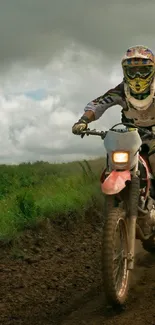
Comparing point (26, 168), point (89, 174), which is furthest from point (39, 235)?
point (26, 168)

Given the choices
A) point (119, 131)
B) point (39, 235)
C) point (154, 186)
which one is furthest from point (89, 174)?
point (119, 131)

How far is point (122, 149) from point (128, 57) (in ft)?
4.56

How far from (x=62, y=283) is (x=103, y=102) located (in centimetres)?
220

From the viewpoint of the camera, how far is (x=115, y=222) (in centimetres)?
516

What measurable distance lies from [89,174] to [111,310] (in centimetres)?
761

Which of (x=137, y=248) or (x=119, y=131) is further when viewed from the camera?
(x=137, y=248)

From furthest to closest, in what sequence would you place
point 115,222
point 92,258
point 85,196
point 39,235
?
point 85,196 < point 39,235 < point 92,258 < point 115,222

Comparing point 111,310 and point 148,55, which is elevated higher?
point 148,55

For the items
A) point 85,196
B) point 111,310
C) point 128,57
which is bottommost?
point 111,310

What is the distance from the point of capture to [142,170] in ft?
19.2

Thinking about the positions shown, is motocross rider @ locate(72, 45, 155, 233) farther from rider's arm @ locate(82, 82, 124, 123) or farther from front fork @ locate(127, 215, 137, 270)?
front fork @ locate(127, 215, 137, 270)

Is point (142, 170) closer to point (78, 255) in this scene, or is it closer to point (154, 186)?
point (154, 186)

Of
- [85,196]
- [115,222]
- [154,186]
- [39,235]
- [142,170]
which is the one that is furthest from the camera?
[85,196]

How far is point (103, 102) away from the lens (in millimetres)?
6812
